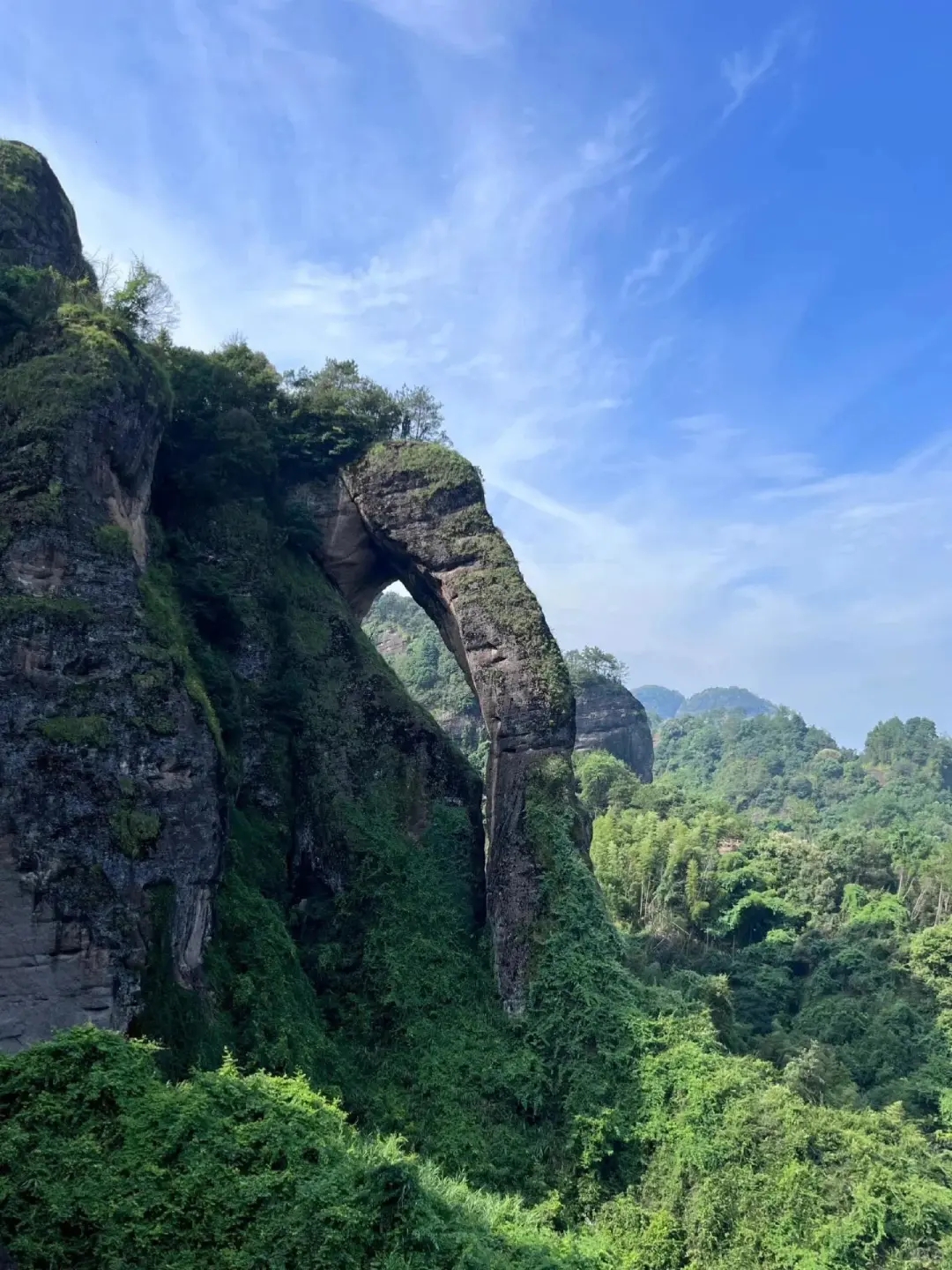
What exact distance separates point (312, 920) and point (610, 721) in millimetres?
52509

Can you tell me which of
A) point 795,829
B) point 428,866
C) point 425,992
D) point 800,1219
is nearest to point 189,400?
point 428,866

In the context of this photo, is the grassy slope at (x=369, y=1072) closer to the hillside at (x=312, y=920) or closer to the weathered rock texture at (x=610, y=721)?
the hillside at (x=312, y=920)

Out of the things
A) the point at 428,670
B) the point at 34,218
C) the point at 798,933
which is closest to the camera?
the point at 34,218

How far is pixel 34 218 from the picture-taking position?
20141 mm

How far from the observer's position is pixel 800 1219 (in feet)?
44.9

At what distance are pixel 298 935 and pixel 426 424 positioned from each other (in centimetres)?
1562

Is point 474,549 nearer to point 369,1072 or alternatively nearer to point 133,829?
point 133,829

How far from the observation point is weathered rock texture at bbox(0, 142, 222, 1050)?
12273 millimetres

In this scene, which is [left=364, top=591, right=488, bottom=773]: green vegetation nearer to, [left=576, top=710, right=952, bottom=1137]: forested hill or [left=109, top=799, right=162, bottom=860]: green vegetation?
[left=576, top=710, right=952, bottom=1137]: forested hill

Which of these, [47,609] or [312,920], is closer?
[47,609]

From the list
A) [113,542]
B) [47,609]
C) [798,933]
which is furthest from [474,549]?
[798,933]

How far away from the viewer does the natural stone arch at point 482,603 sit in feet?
Answer: 63.0

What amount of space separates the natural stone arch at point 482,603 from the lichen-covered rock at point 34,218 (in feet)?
27.1

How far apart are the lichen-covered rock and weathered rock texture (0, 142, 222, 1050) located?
2.25 meters
